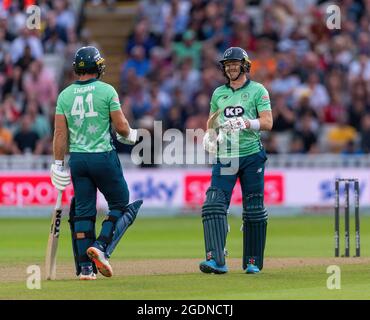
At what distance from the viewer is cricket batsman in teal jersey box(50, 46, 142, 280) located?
13.3 m

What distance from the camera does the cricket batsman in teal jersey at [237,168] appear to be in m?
13.9

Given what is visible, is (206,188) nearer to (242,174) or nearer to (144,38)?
(144,38)

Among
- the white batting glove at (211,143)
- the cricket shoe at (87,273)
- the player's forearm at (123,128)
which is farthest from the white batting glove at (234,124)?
the cricket shoe at (87,273)

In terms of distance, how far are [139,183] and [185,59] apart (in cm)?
390

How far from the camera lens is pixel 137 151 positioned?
26.0m

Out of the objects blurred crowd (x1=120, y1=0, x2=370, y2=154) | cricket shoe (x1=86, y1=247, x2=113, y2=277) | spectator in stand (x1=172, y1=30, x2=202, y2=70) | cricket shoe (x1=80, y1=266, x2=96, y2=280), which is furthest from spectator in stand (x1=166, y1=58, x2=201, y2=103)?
cricket shoe (x1=86, y1=247, x2=113, y2=277)

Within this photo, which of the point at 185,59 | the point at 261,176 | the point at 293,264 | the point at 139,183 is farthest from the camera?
the point at 185,59

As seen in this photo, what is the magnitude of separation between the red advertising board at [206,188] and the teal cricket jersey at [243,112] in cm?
1152

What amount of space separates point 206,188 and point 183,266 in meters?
10.4

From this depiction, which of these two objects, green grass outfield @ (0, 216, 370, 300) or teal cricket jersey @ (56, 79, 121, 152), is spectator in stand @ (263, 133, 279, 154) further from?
teal cricket jersey @ (56, 79, 121, 152)

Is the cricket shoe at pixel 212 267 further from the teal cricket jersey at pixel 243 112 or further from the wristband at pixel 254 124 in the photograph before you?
the wristband at pixel 254 124

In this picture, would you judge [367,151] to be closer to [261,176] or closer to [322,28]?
[322,28]

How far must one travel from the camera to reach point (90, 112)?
525 inches
